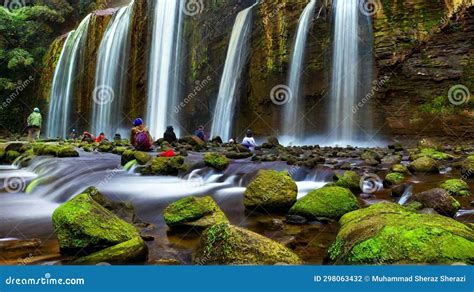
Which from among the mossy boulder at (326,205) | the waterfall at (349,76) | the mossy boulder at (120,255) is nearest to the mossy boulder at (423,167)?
the mossy boulder at (326,205)

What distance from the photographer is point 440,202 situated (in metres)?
5.43

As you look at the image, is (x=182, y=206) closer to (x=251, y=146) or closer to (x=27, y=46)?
(x=251, y=146)

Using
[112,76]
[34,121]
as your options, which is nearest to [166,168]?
[34,121]

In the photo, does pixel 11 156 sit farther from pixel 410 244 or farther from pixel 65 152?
pixel 410 244

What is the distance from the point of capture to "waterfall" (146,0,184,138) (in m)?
25.1

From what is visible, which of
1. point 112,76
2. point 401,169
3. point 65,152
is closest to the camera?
point 401,169

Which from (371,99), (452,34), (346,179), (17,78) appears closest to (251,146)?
(371,99)

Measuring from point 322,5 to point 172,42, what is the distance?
10.2 m

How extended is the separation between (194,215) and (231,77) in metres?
17.3

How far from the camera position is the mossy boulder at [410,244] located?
10.0ft

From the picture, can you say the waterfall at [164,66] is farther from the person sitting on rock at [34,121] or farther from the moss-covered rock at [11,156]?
the moss-covered rock at [11,156]
